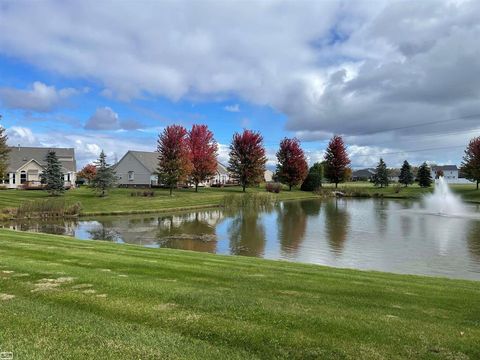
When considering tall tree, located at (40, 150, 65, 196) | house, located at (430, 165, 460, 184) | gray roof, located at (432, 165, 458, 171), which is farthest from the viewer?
gray roof, located at (432, 165, 458, 171)

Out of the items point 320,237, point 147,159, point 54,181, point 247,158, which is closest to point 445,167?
point 247,158

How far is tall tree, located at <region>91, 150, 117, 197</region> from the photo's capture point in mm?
47750

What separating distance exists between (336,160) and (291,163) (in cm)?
1297

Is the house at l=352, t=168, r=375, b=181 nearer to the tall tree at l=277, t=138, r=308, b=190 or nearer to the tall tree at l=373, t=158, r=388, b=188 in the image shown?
the tall tree at l=373, t=158, r=388, b=188

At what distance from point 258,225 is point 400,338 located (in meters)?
25.6

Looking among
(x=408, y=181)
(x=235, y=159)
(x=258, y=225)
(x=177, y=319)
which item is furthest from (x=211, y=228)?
(x=408, y=181)

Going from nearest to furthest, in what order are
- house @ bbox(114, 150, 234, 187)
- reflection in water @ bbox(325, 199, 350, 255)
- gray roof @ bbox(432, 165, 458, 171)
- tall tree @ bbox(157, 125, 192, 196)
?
reflection in water @ bbox(325, 199, 350, 255)
tall tree @ bbox(157, 125, 192, 196)
house @ bbox(114, 150, 234, 187)
gray roof @ bbox(432, 165, 458, 171)

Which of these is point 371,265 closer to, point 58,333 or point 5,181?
point 58,333

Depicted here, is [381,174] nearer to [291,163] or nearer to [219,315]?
[291,163]

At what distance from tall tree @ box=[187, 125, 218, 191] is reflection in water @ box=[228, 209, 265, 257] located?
1124 inches

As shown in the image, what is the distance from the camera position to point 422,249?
2088cm

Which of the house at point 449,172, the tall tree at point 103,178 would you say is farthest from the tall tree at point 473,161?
the house at point 449,172

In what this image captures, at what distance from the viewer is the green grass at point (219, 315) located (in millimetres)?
5129

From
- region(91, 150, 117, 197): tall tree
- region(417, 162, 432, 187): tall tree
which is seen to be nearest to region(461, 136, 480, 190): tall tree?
region(417, 162, 432, 187): tall tree
